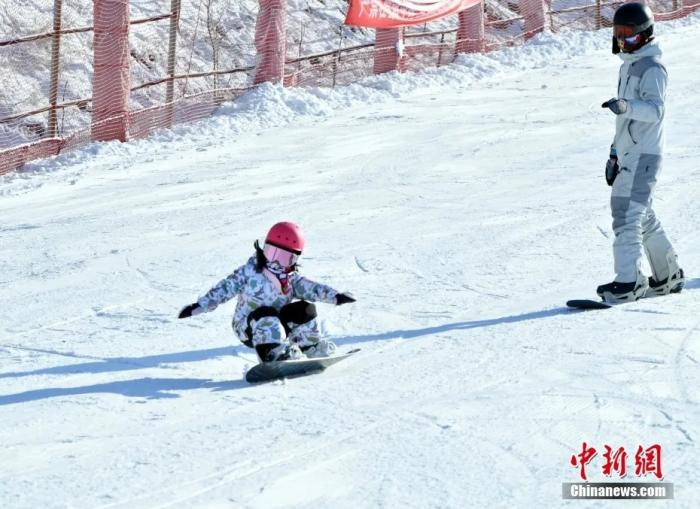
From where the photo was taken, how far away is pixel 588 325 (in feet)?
23.7

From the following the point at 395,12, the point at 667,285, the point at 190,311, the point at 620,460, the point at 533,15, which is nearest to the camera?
the point at 620,460

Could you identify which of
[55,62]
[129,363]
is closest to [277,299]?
[129,363]

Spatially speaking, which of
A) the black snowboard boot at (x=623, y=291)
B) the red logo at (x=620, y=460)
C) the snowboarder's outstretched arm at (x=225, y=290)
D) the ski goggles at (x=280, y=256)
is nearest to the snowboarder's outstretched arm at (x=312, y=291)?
the ski goggles at (x=280, y=256)

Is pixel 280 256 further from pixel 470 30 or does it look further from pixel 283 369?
pixel 470 30

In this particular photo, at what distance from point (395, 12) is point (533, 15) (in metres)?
4.29

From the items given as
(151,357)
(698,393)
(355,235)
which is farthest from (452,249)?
(698,393)

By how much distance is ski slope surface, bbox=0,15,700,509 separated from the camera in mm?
5117

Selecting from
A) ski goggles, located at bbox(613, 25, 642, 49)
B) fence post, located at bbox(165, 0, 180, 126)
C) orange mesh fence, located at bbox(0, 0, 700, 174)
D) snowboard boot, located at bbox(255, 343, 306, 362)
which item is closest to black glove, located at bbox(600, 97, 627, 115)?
ski goggles, located at bbox(613, 25, 642, 49)

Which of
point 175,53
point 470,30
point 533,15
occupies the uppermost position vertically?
point 533,15

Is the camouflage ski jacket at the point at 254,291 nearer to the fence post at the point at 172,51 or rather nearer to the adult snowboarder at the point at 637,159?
the adult snowboarder at the point at 637,159

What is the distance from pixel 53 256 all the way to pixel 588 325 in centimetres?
407

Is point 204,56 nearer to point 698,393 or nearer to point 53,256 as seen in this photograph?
point 53,256

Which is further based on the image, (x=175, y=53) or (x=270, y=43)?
(x=270, y=43)

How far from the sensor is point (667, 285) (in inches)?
308
